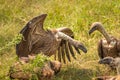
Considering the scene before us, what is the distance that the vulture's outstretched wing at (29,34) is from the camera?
191 inches

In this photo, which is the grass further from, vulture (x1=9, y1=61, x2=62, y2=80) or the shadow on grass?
vulture (x1=9, y1=61, x2=62, y2=80)

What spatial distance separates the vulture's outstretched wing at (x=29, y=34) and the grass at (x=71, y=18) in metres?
0.56

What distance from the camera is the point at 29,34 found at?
4.90 m

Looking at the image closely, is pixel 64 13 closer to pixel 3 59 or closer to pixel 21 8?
pixel 21 8

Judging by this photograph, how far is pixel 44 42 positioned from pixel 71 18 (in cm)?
187

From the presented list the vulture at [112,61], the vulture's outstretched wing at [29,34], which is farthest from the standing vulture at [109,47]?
the vulture's outstretched wing at [29,34]

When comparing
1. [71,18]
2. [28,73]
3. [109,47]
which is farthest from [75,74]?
[71,18]

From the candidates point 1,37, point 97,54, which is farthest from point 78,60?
point 1,37

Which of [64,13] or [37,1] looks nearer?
[64,13]

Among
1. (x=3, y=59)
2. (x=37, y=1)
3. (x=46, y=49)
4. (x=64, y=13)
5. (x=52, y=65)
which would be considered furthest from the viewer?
(x=37, y=1)

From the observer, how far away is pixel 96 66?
544cm

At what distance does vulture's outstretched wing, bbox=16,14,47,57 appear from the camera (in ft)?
15.9

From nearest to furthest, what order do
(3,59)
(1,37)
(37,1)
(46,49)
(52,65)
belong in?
(52,65), (46,49), (3,59), (1,37), (37,1)

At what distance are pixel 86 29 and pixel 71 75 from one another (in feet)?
4.71
